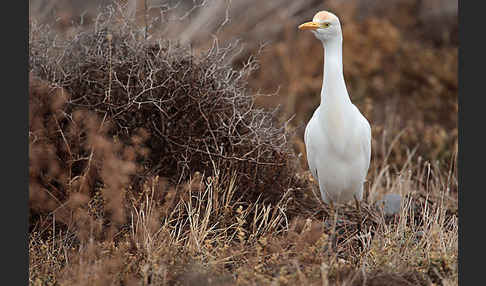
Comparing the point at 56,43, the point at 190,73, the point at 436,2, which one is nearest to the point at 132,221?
the point at 190,73

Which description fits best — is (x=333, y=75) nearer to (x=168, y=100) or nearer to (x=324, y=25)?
(x=324, y=25)

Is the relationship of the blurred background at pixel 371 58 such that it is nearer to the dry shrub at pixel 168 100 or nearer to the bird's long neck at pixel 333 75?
the dry shrub at pixel 168 100

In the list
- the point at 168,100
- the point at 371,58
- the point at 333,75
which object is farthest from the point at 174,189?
the point at 371,58

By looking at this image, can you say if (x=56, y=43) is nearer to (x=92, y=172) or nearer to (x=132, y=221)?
(x=92, y=172)

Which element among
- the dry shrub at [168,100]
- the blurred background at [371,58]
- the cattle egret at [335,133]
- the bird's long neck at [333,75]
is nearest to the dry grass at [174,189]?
the dry shrub at [168,100]

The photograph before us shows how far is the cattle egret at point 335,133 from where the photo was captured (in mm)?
3809

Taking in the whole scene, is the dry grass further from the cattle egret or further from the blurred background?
the blurred background

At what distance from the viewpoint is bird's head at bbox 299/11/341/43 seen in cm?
372

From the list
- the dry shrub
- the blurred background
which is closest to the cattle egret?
the dry shrub

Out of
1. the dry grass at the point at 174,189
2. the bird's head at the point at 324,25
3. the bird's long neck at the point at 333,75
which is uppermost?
the bird's head at the point at 324,25

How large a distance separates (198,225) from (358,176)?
1.17 metres

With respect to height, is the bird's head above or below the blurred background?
above

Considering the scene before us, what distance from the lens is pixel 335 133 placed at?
394 cm

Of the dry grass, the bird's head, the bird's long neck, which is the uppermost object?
the bird's head
